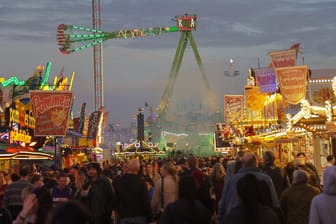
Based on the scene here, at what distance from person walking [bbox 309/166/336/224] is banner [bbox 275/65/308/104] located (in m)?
22.0

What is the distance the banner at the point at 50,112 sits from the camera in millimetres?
27078

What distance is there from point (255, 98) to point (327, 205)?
39.1m

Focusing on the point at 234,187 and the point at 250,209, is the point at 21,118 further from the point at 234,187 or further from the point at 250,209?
the point at 250,209

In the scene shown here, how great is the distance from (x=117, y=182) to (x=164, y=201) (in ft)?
2.46

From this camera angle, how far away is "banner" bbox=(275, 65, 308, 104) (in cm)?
2964

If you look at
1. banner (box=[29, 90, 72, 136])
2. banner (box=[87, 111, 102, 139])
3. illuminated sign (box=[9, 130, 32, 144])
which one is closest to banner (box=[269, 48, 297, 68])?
banner (box=[29, 90, 72, 136])

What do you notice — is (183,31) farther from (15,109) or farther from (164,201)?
(164,201)

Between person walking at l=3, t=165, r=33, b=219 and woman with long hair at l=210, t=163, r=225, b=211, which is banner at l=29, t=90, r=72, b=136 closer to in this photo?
woman with long hair at l=210, t=163, r=225, b=211

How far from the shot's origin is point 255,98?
4659 cm

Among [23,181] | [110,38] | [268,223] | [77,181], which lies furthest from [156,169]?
[110,38]

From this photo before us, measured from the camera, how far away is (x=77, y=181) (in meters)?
13.6

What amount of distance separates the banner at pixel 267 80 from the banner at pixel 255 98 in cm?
329

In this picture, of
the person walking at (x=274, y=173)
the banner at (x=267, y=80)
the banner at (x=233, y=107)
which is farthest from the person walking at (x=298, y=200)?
the banner at (x=233, y=107)

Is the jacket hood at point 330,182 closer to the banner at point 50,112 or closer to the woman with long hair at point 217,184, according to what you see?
the woman with long hair at point 217,184
